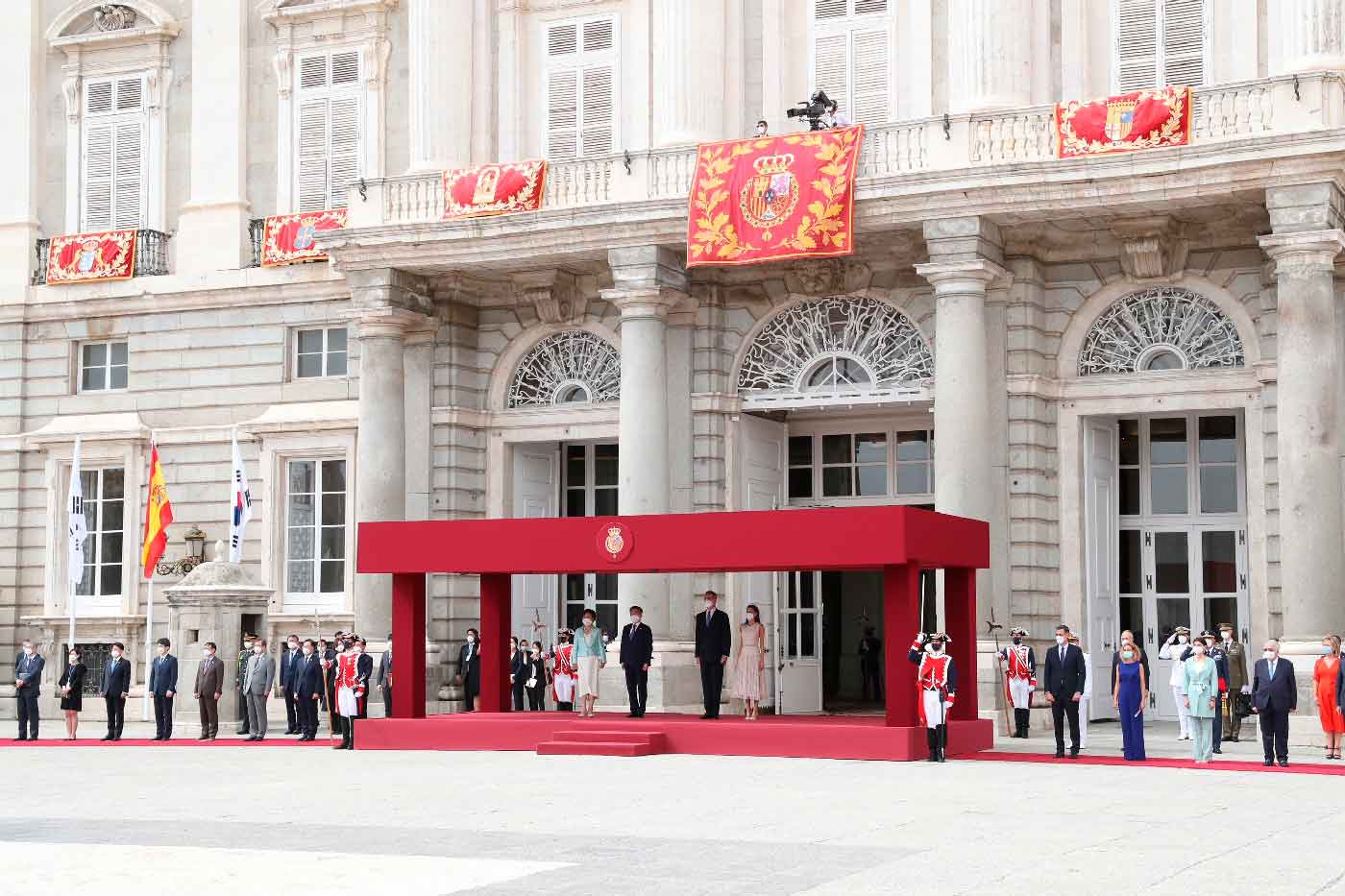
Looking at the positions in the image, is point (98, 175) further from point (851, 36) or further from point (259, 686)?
point (851, 36)

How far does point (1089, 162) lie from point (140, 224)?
1758 centimetres

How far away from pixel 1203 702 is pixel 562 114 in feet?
51.1

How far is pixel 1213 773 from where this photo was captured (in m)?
20.1

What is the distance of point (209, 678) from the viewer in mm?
27234

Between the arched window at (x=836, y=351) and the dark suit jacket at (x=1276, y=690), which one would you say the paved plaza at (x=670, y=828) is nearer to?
the dark suit jacket at (x=1276, y=690)

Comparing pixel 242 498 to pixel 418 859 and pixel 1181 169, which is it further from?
pixel 418 859

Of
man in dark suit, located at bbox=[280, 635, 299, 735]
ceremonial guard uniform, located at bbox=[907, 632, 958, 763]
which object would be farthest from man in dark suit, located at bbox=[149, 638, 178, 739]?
ceremonial guard uniform, located at bbox=[907, 632, 958, 763]

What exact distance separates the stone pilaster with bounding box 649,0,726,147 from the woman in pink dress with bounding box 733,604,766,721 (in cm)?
842

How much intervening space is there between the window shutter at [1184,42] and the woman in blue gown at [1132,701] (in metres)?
10.1

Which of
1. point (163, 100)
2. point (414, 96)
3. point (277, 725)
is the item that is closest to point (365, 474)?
point (277, 725)

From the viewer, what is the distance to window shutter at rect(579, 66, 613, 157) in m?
31.8

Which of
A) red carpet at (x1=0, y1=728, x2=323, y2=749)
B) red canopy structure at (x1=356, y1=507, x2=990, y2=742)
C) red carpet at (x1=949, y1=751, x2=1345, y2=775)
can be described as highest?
red canopy structure at (x1=356, y1=507, x2=990, y2=742)

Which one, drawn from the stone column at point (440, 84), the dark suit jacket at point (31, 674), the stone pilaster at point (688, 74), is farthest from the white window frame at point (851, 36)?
the dark suit jacket at point (31, 674)

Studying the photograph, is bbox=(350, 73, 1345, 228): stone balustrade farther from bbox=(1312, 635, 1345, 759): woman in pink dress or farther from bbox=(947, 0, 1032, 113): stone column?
bbox=(1312, 635, 1345, 759): woman in pink dress
